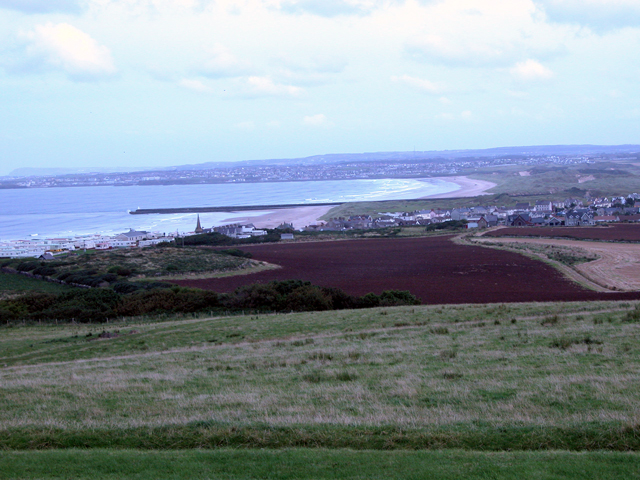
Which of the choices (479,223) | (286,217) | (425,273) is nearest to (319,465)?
(425,273)

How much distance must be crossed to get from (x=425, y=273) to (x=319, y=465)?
122 feet

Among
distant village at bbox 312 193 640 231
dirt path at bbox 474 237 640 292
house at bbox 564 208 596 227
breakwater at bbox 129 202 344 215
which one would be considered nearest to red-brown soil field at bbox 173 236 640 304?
dirt path at bbox 474 237 640 292

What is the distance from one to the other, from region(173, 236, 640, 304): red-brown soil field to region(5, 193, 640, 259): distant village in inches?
706

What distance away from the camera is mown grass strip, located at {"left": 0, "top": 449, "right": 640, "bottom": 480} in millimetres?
5410

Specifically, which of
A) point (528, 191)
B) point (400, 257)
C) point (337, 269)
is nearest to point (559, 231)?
point (400, 257)

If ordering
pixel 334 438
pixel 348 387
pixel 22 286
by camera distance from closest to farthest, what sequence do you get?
pixel 334 438 < pixel 348 387 < pixel 22 286

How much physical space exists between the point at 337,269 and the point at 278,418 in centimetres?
3877

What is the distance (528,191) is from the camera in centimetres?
15000

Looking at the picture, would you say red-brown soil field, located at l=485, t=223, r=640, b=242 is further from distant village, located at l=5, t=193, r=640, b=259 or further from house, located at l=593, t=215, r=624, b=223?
distant village, located at l=5, t=193, r=640, b=259

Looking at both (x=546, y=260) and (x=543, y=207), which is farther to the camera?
(x=543, y=207)

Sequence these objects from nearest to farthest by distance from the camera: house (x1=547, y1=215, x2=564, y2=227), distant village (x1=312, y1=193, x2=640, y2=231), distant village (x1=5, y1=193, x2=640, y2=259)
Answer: distant village (x1=5, y1=193, x2=640, y2=259) → house (x1=547, y1=215, x2=564, y2=227) → distant village (x1=312, y1=193, x2=640, y2=231)

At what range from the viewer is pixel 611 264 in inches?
1704

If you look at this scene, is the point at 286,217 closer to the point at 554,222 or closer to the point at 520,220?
the point at 520,220

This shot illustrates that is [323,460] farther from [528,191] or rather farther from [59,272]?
[528,191]
